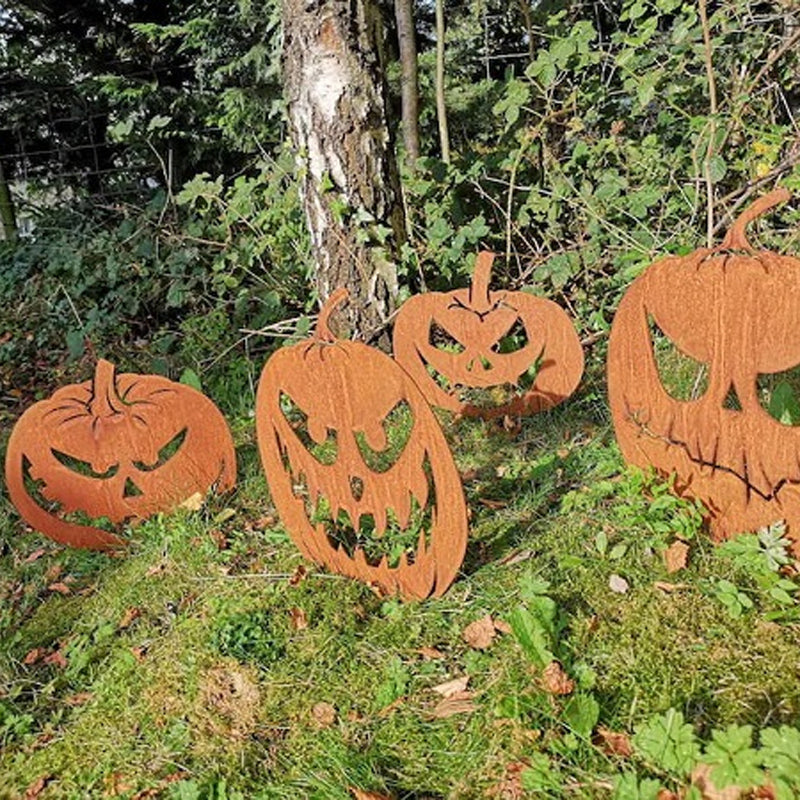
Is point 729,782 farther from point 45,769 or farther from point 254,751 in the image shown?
point 45,769

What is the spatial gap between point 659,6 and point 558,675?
11.0 ft

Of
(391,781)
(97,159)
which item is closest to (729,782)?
(391,781)

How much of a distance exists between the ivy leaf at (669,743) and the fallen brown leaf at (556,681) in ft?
0.65

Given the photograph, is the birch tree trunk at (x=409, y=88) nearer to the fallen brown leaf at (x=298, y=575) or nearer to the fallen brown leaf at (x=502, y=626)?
the fallen brown leaf at (x=298, y=575)

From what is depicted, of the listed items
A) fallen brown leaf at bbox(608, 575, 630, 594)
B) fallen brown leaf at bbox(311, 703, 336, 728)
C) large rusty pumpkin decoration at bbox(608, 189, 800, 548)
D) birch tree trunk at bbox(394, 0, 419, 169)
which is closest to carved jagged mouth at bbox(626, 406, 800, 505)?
large rusty pumpkin decoration at bbox(608, 189, 800, 548)

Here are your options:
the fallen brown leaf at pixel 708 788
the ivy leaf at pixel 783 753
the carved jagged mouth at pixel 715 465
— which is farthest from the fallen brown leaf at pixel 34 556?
the ivy leaf at pixel 783 753

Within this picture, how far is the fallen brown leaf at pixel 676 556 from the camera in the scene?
6.82 feet

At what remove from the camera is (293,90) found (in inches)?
140

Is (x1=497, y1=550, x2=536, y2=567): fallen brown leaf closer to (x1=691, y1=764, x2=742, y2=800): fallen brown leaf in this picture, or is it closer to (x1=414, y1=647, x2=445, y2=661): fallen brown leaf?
(x1=414, y1=647, x2=445, y2=661): fallen brown leaf

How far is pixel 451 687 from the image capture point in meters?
1.84

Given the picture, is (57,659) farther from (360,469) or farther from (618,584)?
(618,584)

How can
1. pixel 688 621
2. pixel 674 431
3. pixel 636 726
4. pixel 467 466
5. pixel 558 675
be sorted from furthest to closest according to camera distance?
pixel 467 466
pixel 674 431
pixel 688 621
pixel 558 675
pixel 636 726

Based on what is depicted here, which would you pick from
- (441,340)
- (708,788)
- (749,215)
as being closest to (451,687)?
(708,788)

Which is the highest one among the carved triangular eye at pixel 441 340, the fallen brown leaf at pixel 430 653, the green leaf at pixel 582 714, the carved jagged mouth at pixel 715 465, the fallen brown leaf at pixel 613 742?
the carved jagged mouth at pixel 715 465
